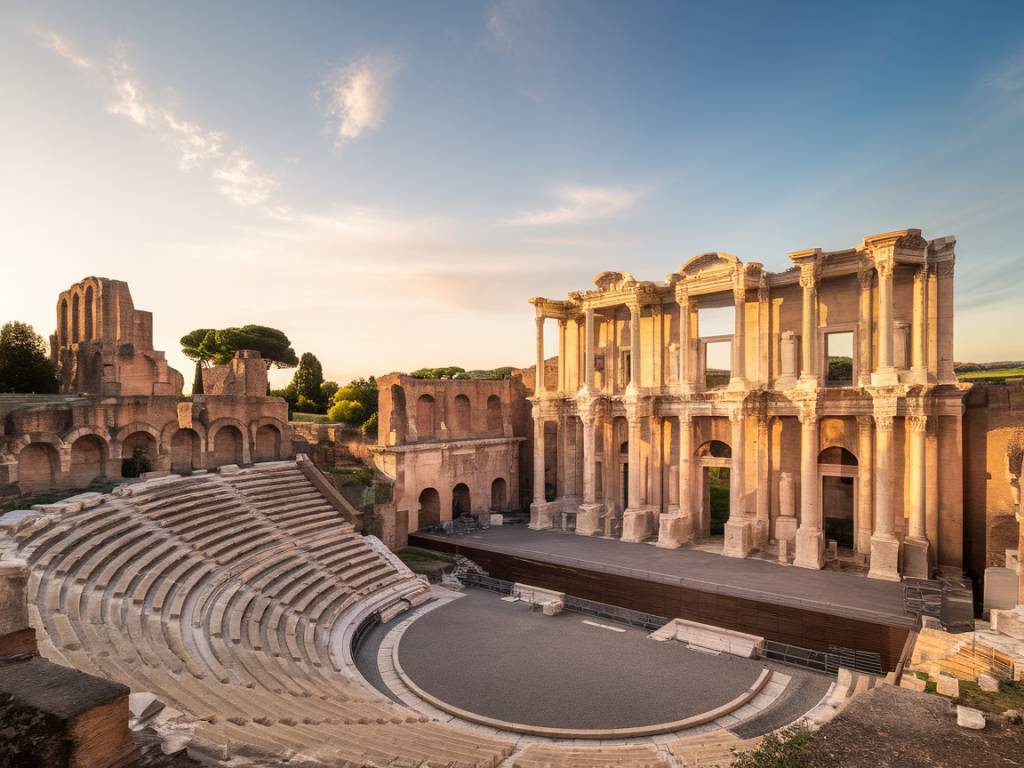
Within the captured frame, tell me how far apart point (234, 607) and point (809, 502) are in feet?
59.0

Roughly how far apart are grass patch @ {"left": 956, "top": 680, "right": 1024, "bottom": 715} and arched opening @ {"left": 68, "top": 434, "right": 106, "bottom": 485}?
2278 cm

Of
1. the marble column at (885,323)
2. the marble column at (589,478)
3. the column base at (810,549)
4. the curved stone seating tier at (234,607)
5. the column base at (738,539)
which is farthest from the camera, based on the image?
the marble column at (589,478)

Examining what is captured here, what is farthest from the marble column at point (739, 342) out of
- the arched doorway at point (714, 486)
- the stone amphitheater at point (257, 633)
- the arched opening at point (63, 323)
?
the arched opening at point (63, 323)

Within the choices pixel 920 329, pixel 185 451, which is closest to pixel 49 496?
pixel 185 451

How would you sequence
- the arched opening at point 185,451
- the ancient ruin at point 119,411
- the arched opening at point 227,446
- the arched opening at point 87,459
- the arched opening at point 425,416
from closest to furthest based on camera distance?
the ancient ruin at point 119,411 → the arched opening at point 87,459 → the arched opening at point 185,451 → the arched opening at point 227,446 → the arched opening at point 425,416

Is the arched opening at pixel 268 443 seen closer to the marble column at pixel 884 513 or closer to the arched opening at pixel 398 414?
the arched opening at pixel 398 414

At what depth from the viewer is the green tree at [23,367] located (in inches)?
1006

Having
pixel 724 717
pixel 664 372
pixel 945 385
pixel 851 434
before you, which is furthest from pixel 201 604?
pixel 945 385

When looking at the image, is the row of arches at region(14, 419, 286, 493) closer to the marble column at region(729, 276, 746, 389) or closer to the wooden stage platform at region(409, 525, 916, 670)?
the wooden stage platform at region(409, 525, 916, 670)

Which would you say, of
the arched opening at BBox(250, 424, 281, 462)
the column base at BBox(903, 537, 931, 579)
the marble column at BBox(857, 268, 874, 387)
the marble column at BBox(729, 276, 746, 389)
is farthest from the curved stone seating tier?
the marble column at BBox(857, 268, 874, 387)

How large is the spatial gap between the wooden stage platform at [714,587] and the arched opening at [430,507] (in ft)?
7.96

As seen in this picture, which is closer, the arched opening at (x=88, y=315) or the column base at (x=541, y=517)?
the arched opening at (x=88, y=315)

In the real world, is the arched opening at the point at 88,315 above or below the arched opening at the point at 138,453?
above

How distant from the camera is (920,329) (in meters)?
19.1
